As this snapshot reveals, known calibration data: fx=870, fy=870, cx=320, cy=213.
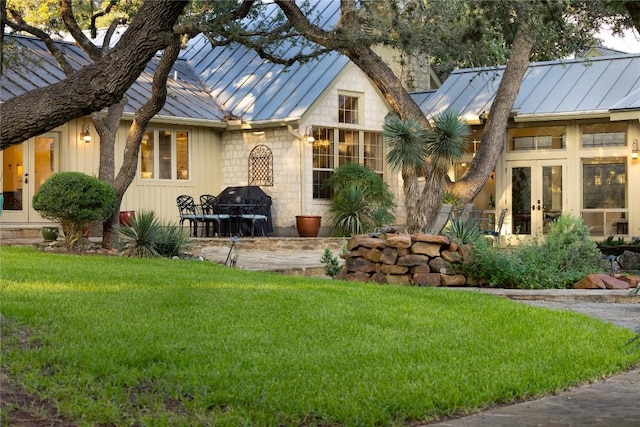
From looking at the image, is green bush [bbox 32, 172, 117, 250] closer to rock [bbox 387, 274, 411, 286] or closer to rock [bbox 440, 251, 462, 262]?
rock [bbox 387, 274, 411, 286]

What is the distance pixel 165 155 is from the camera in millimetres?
22109

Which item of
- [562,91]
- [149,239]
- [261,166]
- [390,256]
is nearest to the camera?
[390,256]

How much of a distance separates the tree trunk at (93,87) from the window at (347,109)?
56.9 ft

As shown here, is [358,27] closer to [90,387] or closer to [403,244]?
[403,244]

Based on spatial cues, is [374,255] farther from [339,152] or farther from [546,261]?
[339,152]

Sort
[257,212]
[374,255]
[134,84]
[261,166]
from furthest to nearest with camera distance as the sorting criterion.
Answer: [261,166] < [134,84] < [257,212] < [374,255]

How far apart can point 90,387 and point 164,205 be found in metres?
16.8

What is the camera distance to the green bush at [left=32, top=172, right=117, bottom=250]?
47.0ft

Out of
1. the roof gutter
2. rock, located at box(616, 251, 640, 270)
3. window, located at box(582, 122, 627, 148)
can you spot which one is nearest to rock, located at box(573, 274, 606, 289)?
rock, located at box(616, 251, 640, 270)

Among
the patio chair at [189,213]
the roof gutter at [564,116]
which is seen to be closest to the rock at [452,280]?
the patio chair at [189,213]

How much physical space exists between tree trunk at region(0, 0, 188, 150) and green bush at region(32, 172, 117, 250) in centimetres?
869

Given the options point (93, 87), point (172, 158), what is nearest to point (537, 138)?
point (172, 158)

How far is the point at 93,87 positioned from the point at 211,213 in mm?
16181

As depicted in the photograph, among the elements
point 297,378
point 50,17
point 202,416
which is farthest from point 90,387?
point 50,17
